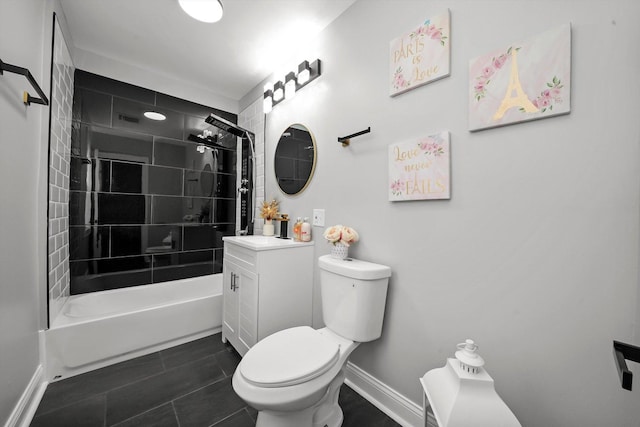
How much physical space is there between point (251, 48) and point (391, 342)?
2373mm

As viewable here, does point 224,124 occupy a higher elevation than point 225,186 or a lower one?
higher

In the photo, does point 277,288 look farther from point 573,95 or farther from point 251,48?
point 251,48

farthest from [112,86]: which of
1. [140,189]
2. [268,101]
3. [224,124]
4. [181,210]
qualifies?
[268,101]

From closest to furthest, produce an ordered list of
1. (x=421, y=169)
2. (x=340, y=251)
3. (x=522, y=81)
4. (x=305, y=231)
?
(x=522, y=81) < (x=421, y=169) < (x=340, y=251) < (x=305, y=231)

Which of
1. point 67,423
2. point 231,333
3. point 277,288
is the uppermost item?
point 277,288

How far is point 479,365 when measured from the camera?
0.77 metres

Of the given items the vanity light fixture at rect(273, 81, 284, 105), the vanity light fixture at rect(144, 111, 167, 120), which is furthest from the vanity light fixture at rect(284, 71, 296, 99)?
the vanity light fixture at rect(144, 111, 167, 120)

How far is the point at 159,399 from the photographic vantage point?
1.36m

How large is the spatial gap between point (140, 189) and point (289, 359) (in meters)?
2.16

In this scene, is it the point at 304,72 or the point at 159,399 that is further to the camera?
the point at 304,72

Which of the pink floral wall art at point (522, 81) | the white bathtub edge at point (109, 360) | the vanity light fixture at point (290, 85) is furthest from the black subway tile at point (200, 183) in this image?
the pink floral wall art at point (522, 81)

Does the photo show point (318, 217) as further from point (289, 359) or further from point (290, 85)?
point (290, 85)

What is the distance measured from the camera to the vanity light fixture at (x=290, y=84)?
5.84 feet

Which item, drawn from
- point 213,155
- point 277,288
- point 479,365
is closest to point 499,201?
point 479,365
